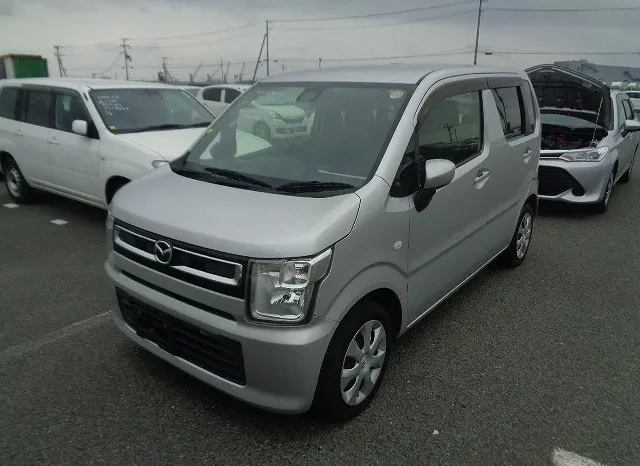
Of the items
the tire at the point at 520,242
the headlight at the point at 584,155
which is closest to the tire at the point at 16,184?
the tire at the point at 520,242

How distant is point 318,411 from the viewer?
2488 mm

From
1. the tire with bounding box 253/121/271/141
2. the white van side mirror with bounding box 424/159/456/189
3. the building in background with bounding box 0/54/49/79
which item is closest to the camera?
the white van side mirror with bounding box 424/159/456/189

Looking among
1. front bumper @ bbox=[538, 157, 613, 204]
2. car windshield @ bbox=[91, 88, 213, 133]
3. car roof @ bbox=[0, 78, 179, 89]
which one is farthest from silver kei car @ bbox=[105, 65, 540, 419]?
front bumper @ bbox=[538, 157, 613, 204]

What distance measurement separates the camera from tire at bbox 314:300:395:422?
2.35 meters

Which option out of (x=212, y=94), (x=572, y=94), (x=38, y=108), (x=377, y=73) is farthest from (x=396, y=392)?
(x=212, y=94)

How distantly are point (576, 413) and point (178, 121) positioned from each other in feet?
17.2

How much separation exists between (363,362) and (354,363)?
69mm

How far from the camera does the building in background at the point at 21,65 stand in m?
16.8

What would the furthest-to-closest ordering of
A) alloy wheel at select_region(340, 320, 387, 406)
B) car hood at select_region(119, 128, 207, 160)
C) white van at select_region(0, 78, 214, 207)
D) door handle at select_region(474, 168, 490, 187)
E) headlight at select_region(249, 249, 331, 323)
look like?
white van at select_region(0, 78, 214, 207), car hood at select_region(119, 128, 207, 160), door handle at select_region(474, 168, 490, 187), alloy wheel at select_region(340, 320, 387, 406), headlight at select_region(249, 249, 331, 323)

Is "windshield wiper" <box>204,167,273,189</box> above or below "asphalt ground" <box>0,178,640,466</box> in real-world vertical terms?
above

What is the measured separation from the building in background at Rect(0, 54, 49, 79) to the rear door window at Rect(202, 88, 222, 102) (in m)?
6.23

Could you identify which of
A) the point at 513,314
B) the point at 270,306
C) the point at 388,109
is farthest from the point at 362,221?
the point at 513,314

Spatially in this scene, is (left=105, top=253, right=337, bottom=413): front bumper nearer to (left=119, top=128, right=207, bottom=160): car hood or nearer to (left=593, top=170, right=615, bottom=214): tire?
(left=119, top=128, right=207, bottom=160): car hood

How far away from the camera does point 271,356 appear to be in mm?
2178
